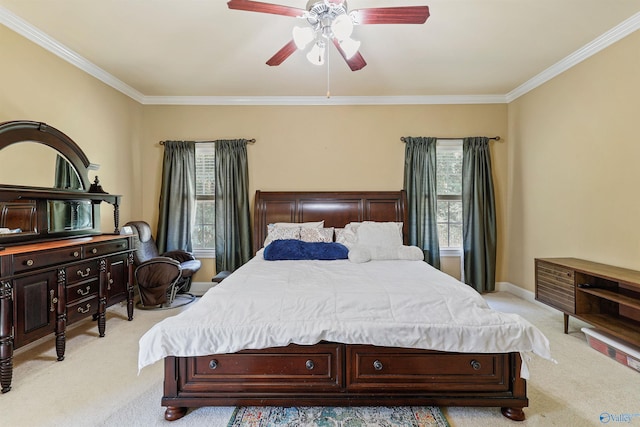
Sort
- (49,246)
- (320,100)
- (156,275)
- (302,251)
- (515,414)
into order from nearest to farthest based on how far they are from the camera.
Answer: (515,414) → (49,246) → (302,251) → (156,275) → (320,100)

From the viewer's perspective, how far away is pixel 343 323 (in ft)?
6.20

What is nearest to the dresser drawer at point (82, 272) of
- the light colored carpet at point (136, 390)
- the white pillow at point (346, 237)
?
the light colored carpet at point (136, 390)

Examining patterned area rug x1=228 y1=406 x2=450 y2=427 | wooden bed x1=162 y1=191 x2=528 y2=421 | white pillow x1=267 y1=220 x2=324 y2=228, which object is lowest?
patterned area rug x1=228 y1=406 x2=450 y2=427

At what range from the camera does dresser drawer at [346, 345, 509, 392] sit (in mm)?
1874

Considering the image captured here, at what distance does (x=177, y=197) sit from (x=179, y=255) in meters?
0.85

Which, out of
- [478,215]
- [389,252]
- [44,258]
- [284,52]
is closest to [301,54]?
[284,52]

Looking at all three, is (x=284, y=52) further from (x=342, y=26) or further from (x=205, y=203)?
(x=205, y=203)

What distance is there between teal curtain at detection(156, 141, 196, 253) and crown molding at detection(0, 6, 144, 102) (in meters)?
0.93

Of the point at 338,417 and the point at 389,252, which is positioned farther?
the point at 389,252

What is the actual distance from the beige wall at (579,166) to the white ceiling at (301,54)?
30cm

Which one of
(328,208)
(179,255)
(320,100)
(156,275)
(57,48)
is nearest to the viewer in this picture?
(57,48)

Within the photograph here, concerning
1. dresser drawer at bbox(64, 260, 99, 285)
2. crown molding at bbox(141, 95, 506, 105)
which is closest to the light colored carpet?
dresser drawer at bbox(64, 260, 99, 285)

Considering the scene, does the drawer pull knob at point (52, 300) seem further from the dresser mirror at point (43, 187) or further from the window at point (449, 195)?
the window at point (449, 195)

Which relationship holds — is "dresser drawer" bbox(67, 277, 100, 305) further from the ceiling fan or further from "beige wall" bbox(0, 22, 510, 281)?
the ceiling fan
